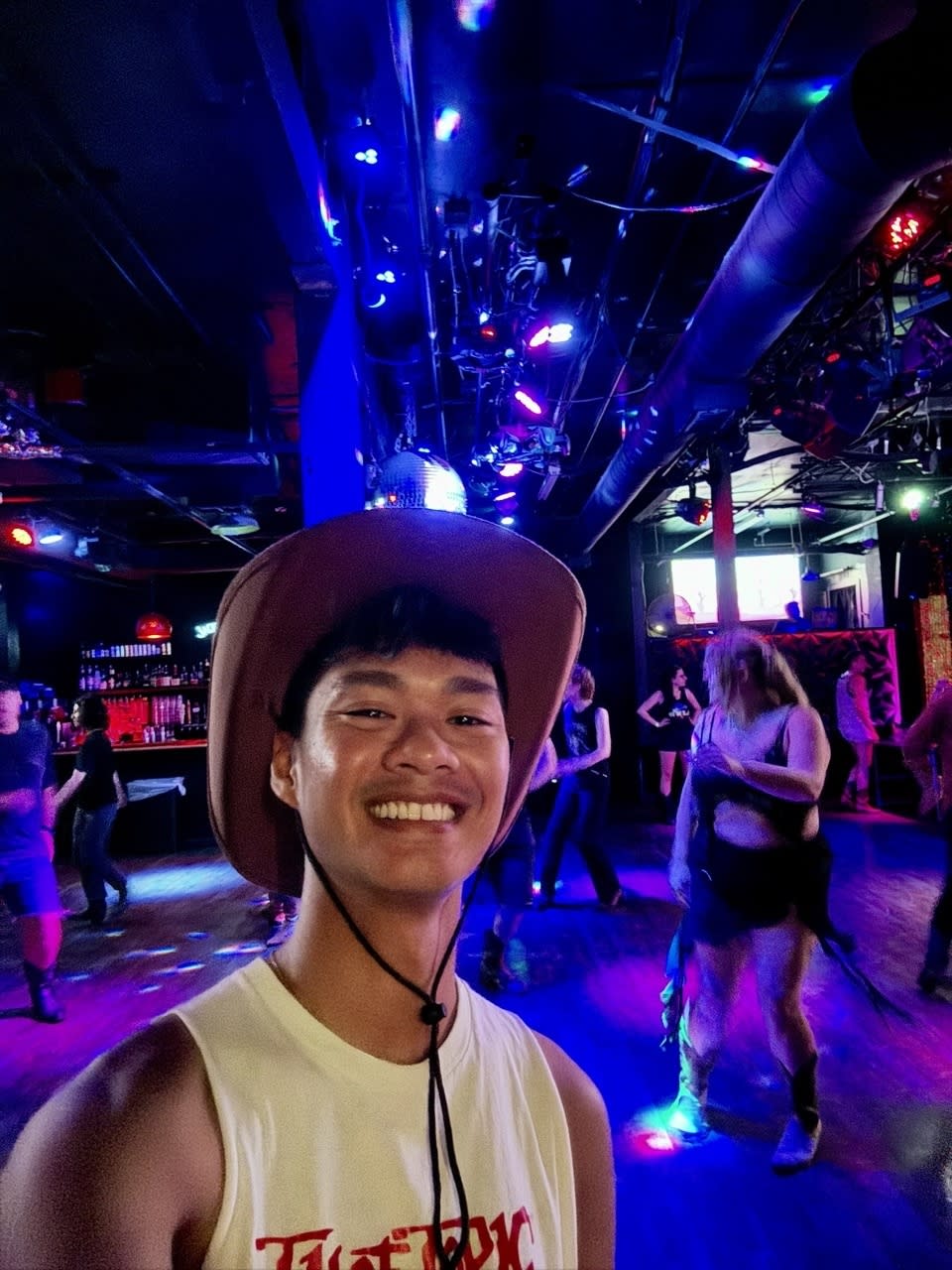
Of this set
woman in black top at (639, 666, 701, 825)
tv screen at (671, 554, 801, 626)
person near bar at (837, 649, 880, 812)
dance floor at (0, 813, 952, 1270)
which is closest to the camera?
dance floor at (0, 813, 952, 1270)

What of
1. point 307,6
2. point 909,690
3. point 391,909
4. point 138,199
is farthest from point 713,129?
point 909,690

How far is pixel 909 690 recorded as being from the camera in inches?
449

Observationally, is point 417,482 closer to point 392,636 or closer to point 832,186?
point 832,186

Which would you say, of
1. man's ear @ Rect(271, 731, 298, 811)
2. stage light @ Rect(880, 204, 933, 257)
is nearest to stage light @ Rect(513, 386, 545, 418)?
stage light @ Rect(880, 204, 933, 257)

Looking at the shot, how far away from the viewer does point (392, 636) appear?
0.89 m

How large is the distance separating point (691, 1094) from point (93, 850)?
4860mm

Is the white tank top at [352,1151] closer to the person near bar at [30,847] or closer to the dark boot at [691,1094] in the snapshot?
the dark boot at [691,1094]

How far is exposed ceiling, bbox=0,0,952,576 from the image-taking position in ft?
9.36

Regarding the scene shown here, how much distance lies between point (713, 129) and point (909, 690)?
9.69 m

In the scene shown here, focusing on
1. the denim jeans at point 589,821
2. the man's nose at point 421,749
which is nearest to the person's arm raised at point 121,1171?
the man's nose at point 421,749

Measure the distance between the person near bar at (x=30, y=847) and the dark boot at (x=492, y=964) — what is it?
7.41ft

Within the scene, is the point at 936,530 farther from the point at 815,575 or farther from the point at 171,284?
the point at 171,284

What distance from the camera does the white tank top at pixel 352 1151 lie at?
2.25ft

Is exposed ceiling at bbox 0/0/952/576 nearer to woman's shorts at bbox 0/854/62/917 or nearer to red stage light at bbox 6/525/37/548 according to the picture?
red stage light at bbox 6/525/37/548
